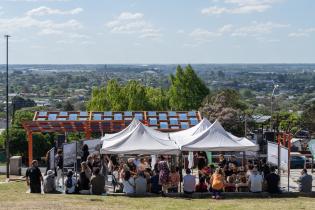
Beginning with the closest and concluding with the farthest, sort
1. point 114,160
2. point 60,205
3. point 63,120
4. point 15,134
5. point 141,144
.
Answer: point 60,205 → point 141,144 → point 114,160 → point 63,120 → point 15,134

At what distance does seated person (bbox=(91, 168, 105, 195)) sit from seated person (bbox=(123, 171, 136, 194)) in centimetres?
70

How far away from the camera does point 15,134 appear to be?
208 ft

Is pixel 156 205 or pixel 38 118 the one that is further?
pixel 38 118

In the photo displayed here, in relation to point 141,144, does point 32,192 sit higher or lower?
lower

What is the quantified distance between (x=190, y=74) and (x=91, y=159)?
5419cm

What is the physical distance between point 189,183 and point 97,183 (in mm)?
2908

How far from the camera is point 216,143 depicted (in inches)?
863

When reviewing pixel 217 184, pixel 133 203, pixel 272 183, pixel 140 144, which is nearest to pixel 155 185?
pixel 217 184

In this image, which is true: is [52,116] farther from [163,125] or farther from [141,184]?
[141,184]

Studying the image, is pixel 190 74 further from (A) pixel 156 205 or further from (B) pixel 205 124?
(A) pixel 156 205

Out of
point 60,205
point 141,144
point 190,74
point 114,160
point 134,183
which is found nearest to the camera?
point 60,205

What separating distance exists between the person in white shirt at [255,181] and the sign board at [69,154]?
21.5ft

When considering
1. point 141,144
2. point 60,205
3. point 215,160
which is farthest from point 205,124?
point 60,205

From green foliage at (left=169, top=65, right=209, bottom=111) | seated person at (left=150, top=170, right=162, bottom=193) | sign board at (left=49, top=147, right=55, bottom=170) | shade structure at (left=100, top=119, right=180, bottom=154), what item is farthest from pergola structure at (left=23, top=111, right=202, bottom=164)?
green foliage at (left=169, top=65, right=209, bottom=111)
